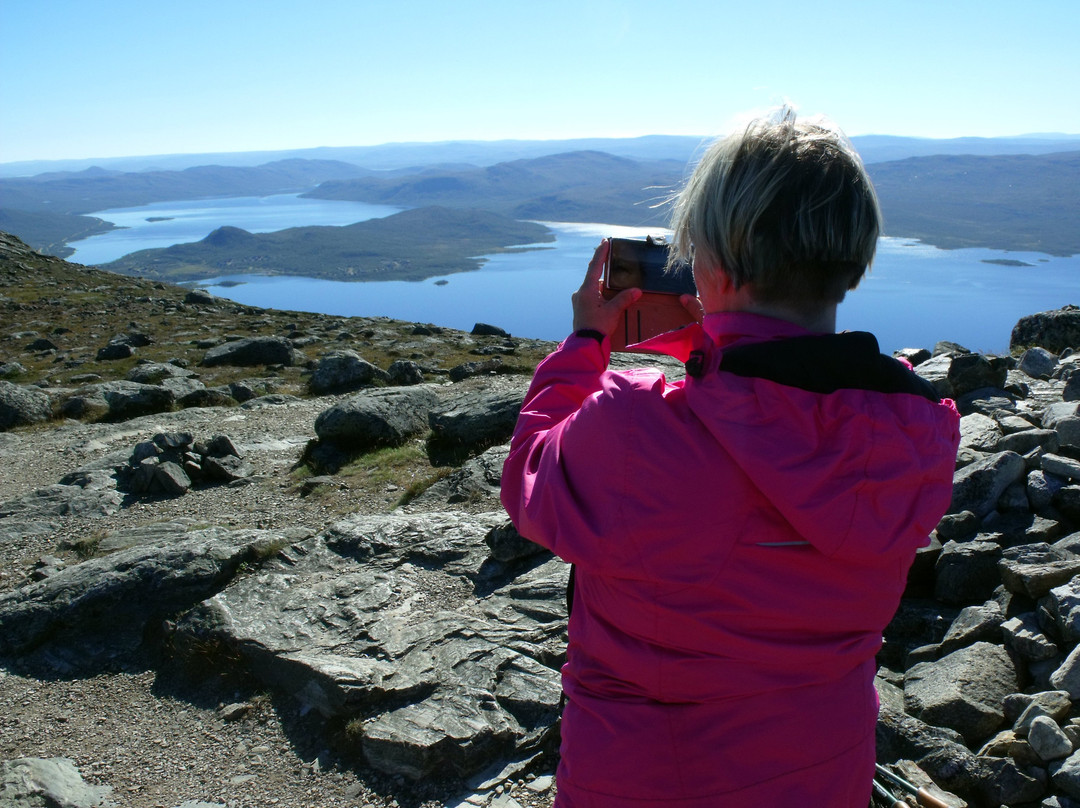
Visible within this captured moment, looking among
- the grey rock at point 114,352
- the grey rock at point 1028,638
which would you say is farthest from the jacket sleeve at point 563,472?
the grey rock at point 114,352

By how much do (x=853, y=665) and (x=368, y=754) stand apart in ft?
12.9

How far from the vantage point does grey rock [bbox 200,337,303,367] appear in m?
27.2

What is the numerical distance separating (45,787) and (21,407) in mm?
15542

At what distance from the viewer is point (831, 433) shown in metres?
1.58

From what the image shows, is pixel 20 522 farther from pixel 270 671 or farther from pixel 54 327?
pixel 54 327

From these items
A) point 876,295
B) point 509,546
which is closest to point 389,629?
point 509,546

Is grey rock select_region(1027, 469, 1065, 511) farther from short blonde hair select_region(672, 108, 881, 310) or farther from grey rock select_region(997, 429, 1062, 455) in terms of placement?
short blonde hair select_region(672, 108, 881, 310)

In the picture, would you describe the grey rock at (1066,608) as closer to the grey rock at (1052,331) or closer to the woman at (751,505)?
the woman at (751,505)

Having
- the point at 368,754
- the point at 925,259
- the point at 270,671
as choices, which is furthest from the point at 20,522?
the point at 925,259

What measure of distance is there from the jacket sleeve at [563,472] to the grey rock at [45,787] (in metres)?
4.54

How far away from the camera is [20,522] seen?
9.23 metres

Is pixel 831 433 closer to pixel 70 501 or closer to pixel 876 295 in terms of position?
pixel 70 501

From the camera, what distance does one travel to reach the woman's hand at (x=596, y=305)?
2162 millimetres

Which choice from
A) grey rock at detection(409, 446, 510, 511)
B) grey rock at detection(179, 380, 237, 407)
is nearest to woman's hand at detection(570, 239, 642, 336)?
grey rock at detection(409, 446, 510, 511)
